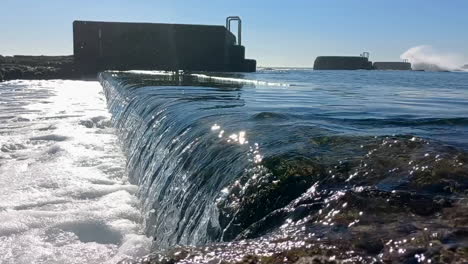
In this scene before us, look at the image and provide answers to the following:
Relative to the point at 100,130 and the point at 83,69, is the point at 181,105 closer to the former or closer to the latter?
the point at 100,130

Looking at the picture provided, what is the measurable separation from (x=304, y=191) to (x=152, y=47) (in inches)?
1601

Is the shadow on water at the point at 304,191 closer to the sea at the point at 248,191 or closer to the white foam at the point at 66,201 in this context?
the sea at the point at 248,191

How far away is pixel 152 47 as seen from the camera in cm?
4219

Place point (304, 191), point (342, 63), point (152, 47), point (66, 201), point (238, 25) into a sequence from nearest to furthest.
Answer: point (304, 191), point (66, 201), point (152, 47), point (238, 25), point (342, 63)

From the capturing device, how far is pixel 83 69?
42062 mm

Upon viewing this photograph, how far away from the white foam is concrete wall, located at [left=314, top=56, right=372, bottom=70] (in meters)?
81.5

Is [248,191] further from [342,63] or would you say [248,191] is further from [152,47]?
[342,63]

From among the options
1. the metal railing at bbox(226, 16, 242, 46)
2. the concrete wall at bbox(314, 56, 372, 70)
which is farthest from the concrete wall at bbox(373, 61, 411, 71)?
the metal railing at bbox(226, 16, 242, 46)

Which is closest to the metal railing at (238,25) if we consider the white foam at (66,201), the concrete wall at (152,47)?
the concrete wall at (152,47)

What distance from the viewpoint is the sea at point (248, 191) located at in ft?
6.23

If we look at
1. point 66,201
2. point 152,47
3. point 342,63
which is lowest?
point 66,201

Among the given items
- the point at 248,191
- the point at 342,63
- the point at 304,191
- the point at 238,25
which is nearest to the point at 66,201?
the point at 248,191

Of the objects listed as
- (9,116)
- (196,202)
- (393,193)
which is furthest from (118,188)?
(9,116)

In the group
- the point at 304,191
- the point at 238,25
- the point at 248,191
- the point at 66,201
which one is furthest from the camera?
the point at 238,25
